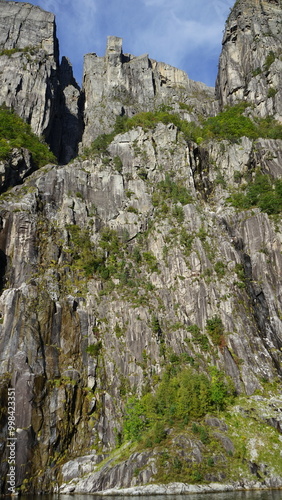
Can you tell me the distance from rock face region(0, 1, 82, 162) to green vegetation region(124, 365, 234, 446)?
50149 mm

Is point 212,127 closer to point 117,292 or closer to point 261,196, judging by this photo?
point 261,196

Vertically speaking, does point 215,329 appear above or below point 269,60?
below

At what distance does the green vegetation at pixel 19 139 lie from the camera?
59.9m

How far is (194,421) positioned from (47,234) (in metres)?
28.2

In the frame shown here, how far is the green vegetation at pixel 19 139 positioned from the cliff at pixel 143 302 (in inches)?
86.0

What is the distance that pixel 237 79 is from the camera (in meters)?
82.2

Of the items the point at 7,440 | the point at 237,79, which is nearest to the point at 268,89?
the point at 237,79

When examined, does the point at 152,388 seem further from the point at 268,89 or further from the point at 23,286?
the point at 268,89

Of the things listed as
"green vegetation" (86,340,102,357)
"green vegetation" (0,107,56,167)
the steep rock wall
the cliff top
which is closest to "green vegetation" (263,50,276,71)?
the steep rock wall

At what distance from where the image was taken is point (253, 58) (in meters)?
82.2

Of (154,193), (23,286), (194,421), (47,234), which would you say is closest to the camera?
(194,421)

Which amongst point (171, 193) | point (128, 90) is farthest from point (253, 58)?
point (171, 193)

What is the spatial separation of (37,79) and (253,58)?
43127mm

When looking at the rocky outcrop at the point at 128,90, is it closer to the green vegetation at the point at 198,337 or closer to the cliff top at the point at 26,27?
the cliff top at the point at 26,27
